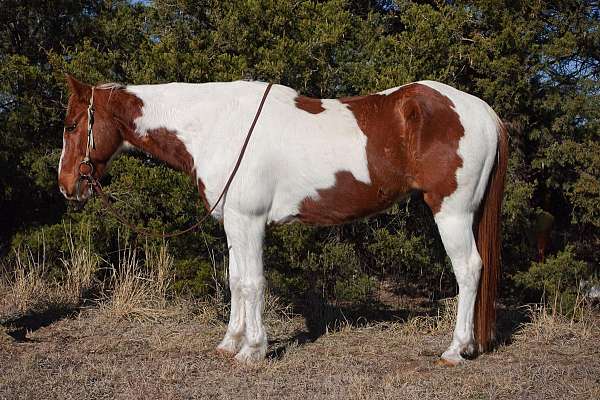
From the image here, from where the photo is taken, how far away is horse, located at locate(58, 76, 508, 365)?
449 cm

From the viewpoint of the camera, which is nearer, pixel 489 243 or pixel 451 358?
pixel 451 358

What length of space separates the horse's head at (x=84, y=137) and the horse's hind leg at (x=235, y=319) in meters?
1.14

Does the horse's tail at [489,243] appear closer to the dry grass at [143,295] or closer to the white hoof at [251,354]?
the white hoof at [251,354]

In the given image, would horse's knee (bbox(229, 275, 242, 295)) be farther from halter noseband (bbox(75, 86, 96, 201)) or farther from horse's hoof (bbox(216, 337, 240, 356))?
halter noseband (bbox(75, 86, 96, 201))

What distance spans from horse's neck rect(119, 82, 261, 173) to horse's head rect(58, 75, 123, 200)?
156 millimetres

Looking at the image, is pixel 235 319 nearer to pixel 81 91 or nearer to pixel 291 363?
pixel 291 363

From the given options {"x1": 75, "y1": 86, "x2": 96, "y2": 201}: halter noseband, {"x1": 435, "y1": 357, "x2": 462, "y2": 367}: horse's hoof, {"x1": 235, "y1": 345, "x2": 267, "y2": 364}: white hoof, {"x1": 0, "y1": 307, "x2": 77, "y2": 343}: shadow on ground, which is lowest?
{"x1": 0, "y1": 307, "x2": 77, "y2": 343}: shadow on ground

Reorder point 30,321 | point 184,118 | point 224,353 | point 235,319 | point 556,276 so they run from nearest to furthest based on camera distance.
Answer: point 184,118 → point 224,353 → point 235,319 → point 30,321 → point 556,276

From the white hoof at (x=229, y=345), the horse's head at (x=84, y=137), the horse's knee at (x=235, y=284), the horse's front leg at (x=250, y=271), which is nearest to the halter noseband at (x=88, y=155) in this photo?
the horse's head at (x=84, y=137)

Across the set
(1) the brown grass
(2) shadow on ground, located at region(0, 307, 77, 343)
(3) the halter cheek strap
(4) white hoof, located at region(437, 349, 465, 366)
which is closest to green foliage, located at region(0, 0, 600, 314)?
(1) the brown grass

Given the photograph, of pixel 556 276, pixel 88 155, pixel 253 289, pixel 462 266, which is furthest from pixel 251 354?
pixel 556 276

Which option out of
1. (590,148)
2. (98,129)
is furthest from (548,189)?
(98,129)

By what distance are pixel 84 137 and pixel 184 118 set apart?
28.6 inches

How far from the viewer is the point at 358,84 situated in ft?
22.2
